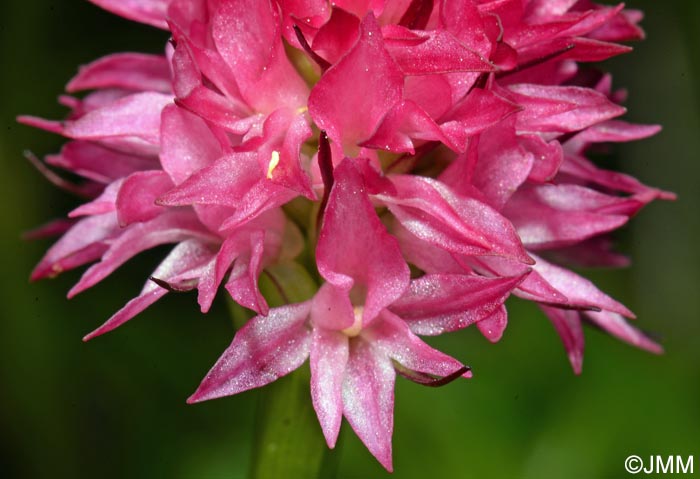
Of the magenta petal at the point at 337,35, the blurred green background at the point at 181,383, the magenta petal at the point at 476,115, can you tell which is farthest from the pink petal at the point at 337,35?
the blurred green background at the point at 181,383

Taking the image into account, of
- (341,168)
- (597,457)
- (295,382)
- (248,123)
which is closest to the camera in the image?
(341,168)

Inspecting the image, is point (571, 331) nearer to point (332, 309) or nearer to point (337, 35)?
point (332, 309)

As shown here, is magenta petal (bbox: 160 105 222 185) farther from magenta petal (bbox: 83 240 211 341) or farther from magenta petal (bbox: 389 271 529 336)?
magenta petal (bbox: 389 271 529 336)

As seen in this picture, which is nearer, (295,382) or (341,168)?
(341,168)

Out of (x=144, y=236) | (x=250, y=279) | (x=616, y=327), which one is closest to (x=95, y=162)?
(x=144, y=236)

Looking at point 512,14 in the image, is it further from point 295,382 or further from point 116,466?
point 116,466

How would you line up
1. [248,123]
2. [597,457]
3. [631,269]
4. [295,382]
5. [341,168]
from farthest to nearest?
[631,269]
[597,457]
[295,382]
[248,123]
[341,168]

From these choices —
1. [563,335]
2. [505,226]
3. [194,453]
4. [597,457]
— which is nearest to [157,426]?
[194,453]
